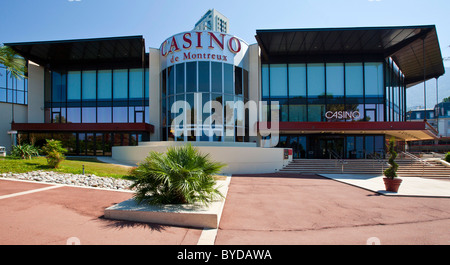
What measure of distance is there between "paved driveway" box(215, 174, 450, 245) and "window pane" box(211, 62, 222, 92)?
13636 mm

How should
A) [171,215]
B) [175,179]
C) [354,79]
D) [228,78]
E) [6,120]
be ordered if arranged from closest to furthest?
[171,215]
[175,179]
[228,78]
[6,120]
[354,79]

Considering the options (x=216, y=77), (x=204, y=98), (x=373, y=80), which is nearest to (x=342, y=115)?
(x=373, y=80)

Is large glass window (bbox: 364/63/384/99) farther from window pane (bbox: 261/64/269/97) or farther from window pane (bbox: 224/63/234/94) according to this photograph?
window pane (bbox: 224/63/234/94)

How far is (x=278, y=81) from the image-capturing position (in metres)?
25.5

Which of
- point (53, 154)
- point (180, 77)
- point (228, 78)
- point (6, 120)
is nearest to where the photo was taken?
point (53, 154)

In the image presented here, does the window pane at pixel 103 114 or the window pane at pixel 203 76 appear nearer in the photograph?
the window pane at pixel 203 76

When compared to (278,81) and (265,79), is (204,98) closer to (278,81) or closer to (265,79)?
(265,79)

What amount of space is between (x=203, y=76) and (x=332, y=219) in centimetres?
1746

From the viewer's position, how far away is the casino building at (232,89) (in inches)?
829

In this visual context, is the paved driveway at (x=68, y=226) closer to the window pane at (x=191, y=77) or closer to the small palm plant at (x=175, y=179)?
the small palm plant at (x=175, y=179)

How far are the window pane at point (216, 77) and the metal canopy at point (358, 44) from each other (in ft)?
16.7

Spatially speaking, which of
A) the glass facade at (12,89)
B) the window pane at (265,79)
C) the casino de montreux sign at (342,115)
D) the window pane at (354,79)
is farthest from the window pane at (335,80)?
the glass facade at (12,89)

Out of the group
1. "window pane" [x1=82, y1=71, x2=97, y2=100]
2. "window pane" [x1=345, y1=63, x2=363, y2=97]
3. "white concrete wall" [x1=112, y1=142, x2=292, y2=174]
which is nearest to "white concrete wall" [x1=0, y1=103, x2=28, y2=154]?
"window pane" [x1=82, y1=71, x2=97, y2=100]
